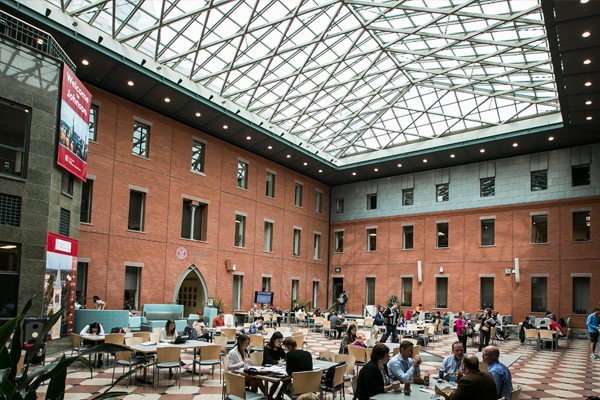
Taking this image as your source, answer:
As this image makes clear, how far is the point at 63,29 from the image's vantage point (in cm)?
1355

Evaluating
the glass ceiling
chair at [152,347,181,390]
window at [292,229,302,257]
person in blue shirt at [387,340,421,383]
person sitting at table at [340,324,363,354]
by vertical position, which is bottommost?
chair at [152,347,181,390]

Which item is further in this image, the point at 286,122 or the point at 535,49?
the point at 286,122

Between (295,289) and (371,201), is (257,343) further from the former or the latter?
(371,201)

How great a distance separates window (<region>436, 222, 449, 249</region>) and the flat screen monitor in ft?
33.9

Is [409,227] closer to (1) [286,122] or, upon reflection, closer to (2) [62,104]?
(1) [286,122]

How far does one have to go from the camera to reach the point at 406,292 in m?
26.2

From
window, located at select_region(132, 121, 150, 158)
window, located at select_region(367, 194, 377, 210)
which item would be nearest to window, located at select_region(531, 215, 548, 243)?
window, located at select_region(367, 194, 377, 210)

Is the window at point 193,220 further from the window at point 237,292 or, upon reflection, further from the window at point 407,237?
the window at point 407,237

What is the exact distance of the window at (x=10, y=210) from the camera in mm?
10359

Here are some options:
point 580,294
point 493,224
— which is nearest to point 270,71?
point 493,224

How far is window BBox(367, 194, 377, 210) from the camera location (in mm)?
28875

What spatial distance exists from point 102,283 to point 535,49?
1776 cm

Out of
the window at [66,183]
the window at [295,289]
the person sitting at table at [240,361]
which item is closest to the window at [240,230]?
the window at [295,289]

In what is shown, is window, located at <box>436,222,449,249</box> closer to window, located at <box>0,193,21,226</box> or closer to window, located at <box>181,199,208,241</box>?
window, located at <box>181,199,208,241</box>
